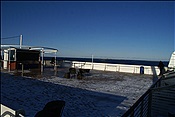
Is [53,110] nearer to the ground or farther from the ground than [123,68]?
farther from the ground

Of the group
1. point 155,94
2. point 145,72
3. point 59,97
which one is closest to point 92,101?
point 59,97

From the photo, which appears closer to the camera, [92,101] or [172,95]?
[172,95]

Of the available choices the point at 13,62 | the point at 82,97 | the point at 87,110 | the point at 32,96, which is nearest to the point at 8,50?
the point at 13,62

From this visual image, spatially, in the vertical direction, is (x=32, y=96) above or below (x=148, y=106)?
below

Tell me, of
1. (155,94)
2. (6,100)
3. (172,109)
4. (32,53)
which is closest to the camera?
(172,109)

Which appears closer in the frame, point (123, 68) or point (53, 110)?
point (53, 110)

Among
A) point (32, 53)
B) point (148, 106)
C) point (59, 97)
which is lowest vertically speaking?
point (59, 97)

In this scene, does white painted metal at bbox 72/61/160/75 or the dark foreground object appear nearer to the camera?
the dark foreground object

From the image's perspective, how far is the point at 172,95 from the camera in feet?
15.3

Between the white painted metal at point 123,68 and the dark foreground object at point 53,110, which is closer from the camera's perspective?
the dark foreground object at point 53,110

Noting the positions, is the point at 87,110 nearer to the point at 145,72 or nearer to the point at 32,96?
the point at 32,96

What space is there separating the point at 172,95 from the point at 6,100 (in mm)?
5804

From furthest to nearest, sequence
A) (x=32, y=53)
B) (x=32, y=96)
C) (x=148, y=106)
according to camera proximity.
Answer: (x=32, y=53), (x=32, y=96), (x=148, y=106)

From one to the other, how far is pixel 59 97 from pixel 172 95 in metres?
4.17
